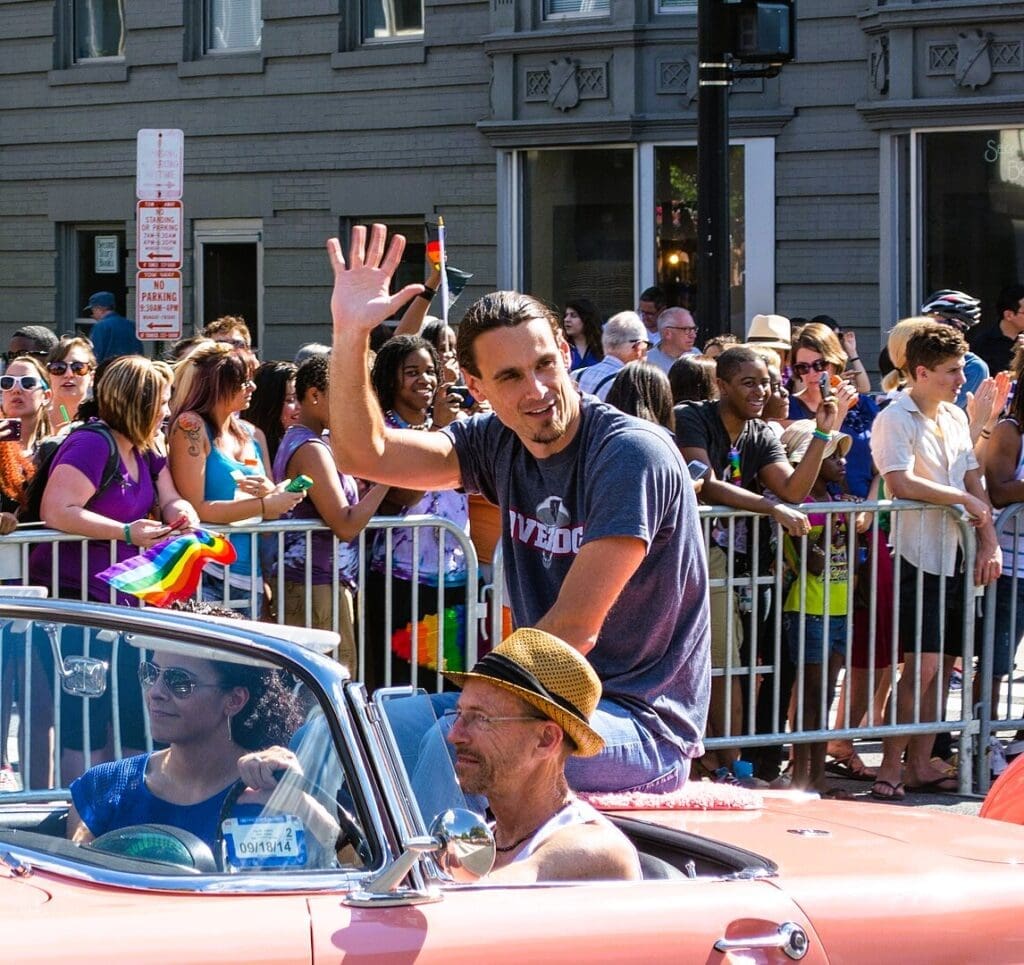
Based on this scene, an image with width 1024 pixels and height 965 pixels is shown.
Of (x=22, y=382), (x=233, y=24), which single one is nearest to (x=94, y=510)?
(x=22, y=382)

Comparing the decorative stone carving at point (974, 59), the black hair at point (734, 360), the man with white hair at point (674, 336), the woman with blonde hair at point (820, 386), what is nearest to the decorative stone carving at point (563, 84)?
the decorative stone carving at point (974, 59)

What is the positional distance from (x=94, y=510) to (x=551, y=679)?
12.1ft

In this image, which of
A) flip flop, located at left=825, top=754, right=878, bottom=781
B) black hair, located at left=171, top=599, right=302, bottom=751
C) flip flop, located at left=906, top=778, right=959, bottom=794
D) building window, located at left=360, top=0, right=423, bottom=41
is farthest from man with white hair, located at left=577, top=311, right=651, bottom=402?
building window, located at left=360, top=0, right=423, bottom=41

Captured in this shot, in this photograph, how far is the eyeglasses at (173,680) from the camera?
3203 millimetres

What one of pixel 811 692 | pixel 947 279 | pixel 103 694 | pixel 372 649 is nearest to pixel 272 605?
pixel 372 649

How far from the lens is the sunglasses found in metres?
9.26

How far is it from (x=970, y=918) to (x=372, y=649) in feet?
14.4

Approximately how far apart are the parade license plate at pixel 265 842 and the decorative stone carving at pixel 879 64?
13679 millimetres

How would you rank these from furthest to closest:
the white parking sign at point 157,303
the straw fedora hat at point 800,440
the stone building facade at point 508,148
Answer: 1. the stone building facade at point 508,148
2. the white parking sign at point 157,303
3. the straw fedora hat at point 800,440

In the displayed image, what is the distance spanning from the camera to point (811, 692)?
8.03m

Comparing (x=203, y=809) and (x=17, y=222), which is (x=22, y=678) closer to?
(x=203, y=809)

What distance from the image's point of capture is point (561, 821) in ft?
11.6

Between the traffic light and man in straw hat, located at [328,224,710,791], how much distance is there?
5.71 meters

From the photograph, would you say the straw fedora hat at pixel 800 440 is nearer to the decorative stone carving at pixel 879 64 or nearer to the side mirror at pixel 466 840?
the side mirror at pixel 466 840
